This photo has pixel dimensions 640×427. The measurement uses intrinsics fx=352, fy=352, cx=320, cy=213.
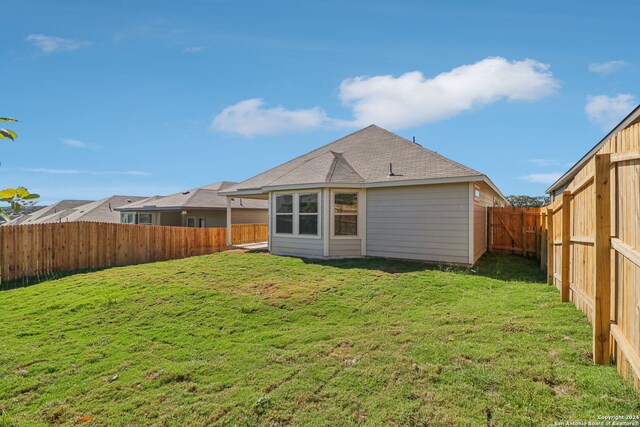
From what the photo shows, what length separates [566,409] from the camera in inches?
114

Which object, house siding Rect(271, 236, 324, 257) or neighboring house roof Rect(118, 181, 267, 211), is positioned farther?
neighboring house roof Rect(118, 181, 267, 211)

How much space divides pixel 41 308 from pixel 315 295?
5969 millimetres

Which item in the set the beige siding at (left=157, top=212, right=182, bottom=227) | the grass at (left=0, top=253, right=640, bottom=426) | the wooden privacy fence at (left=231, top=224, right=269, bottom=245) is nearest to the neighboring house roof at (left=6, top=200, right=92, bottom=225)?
the beige siding at (left=157, top=212, right=182, bottom=227)

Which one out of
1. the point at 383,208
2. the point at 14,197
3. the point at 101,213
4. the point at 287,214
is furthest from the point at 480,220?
the point at 101,213

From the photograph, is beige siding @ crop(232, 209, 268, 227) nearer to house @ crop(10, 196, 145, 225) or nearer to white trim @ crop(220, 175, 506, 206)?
white trim @ crop(220, 175, 506, 206)

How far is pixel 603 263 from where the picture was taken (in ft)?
11.6

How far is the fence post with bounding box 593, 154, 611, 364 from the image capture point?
11.5ft

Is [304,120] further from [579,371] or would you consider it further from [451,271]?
[579,371]

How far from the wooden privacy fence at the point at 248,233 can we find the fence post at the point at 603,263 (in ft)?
53.8

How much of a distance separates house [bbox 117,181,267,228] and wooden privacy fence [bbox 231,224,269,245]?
3258 mm

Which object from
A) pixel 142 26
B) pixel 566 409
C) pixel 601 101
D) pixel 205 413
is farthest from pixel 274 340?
pixel 601 101

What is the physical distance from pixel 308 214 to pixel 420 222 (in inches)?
154

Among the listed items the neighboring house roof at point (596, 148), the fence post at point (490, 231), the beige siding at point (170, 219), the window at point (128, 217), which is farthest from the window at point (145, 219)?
the neighboring house roof at point (596, 148)

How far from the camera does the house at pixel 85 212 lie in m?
29.6
